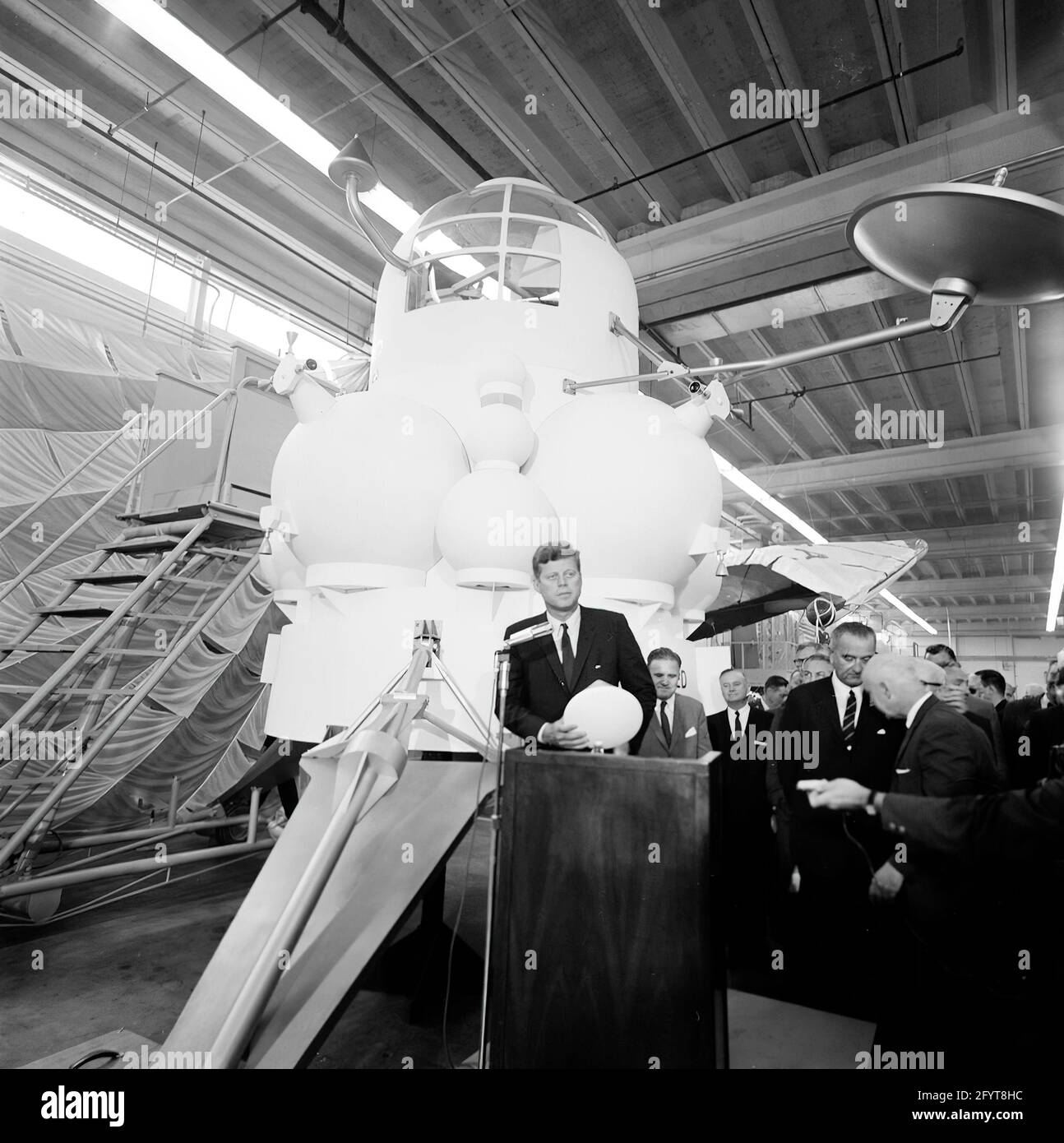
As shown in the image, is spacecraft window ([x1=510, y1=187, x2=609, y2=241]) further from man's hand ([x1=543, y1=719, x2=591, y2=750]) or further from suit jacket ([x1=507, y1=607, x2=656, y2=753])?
man's hand ([x1=543, y1=719, x2=591, y2=750])

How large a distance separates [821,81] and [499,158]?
2.98 m

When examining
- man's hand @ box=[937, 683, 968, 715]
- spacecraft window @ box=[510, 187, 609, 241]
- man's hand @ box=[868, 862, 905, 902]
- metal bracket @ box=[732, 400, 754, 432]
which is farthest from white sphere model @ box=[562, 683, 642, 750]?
metal bracket @ box=[732, 400, 754, 432]

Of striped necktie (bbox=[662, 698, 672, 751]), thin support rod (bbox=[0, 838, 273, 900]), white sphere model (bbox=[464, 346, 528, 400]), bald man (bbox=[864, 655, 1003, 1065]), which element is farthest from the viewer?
white sphere model (bbox=[464, 346, 528, 400])

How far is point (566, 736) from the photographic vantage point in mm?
2619

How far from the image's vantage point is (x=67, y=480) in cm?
566

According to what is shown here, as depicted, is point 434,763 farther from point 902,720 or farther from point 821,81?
point 821,81

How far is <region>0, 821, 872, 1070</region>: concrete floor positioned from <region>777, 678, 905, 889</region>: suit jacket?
73cm

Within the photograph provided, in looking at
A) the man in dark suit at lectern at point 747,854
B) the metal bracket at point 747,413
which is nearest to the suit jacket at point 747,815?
the man in dark suit at lectern at point 747,854

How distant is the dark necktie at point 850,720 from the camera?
10.1 feet

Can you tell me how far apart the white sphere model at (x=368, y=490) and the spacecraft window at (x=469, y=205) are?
6.31ft

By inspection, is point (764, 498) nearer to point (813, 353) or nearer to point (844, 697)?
point (813, 353)

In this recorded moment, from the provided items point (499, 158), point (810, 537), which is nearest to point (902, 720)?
point (499, 158)

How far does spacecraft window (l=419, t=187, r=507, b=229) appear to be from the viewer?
5457mm

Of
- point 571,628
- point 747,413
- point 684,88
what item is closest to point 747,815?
point 571,628
